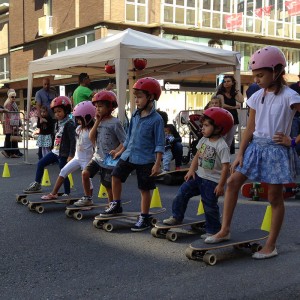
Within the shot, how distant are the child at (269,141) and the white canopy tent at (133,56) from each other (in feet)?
16.8

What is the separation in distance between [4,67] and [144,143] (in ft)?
124

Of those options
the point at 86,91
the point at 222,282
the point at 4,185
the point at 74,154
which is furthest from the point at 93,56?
the point at 222,282

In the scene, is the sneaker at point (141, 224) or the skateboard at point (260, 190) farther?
the skateboard at point (260, 190)

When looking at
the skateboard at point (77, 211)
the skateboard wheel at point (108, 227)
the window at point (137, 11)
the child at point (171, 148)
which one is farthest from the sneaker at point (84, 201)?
the window at point (137, 11)

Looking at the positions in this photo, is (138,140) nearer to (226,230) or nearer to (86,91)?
(226,230)

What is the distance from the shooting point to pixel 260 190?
7.50 m

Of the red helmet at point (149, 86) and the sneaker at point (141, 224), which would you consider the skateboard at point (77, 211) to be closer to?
the sneaker at point (141, 224)

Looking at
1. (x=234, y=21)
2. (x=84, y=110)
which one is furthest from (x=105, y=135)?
(x=234, y=21)

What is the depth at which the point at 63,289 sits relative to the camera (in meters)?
3.77

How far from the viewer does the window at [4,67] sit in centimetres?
4047

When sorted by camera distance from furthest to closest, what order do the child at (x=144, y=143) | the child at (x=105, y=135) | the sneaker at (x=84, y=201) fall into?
the sneaker at (x=84, y=201), the child at (x=105, y=135), the child at (x=144, y=143)

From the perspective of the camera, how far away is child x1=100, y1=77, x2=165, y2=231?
5.41m

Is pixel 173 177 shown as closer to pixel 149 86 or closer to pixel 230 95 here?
pixel 230 95

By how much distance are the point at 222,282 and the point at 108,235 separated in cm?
186
